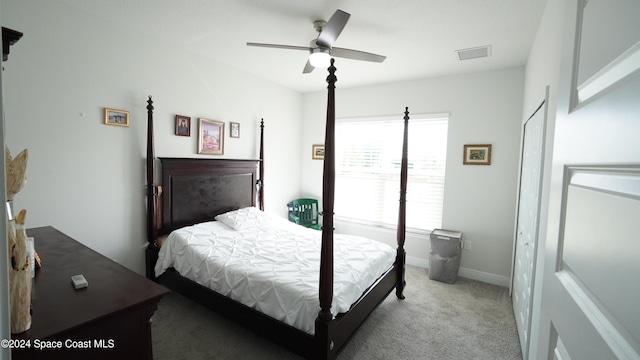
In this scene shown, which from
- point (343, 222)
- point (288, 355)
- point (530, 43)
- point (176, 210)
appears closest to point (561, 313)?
point (288, 355)

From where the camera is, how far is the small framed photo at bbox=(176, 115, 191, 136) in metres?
3.14

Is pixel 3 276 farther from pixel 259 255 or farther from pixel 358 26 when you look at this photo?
pixel 358 26

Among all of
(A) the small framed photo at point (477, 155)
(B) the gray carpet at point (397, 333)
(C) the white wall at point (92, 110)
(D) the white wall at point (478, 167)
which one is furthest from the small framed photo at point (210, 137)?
(A) the small framed photo at point (477, 155)

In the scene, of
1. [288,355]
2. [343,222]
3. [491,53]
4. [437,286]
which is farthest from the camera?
[343,222]

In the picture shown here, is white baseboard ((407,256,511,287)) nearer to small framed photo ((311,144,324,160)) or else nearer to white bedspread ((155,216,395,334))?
white bedspread ((155,216,395,334))

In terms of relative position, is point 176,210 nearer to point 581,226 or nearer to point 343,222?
point 343,222

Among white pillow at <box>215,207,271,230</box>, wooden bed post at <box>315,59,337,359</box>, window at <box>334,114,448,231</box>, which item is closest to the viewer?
wooden bed post at <box>315,59,337,359</box>

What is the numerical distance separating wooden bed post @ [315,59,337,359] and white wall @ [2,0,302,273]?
7.02 feet

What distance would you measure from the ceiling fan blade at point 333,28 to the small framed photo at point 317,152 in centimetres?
268

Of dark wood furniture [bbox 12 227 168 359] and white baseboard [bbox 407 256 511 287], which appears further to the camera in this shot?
white baseboard [bbox 407 256 511 287]

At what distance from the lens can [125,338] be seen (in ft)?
3.94

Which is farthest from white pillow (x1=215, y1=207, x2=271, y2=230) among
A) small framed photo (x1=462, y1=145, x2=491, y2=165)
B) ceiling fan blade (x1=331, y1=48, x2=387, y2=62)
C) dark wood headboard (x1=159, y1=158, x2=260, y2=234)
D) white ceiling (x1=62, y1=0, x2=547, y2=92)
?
small framed photo (x1=462, y1=145, x2=491, y2=165)

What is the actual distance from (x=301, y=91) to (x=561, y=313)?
15.4ft

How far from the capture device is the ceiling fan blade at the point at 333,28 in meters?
1.86
